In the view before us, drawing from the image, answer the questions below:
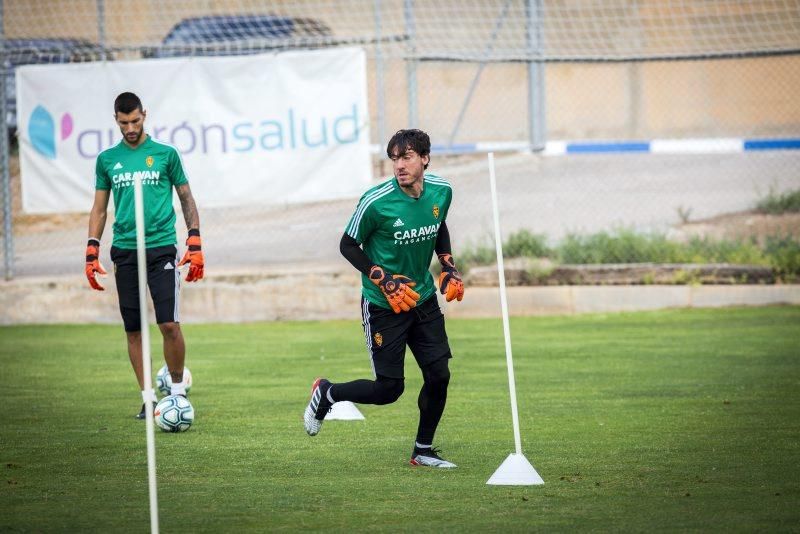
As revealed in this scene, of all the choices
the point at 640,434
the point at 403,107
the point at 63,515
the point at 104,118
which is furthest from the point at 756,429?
the point at 403,107

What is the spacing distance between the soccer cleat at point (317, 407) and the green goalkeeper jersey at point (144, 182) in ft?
6.78

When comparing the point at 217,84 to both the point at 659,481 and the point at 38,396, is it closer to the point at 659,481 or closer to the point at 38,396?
the point at 38,396

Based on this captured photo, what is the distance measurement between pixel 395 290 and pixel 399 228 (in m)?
0.38

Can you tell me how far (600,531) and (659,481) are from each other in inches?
46.8

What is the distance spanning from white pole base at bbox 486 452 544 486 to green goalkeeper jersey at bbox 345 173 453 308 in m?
1.15

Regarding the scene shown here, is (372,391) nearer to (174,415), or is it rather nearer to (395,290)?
(395,290)

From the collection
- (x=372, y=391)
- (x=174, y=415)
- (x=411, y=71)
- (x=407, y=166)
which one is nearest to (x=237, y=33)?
(x=411, y=71)

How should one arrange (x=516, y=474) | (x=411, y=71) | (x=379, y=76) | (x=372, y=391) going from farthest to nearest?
1. (x=379, y=76)
2. (x=411, y=71)
3. (x=372, y=391)
4. (x=516, y=474)

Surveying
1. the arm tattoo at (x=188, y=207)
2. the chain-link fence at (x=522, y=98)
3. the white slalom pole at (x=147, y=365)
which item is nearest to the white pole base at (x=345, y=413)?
the arm tattoo at (x=188, y=207)

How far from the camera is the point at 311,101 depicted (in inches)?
600

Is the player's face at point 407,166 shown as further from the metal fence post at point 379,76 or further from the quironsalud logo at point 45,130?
the quironsalud logo at point 45,130

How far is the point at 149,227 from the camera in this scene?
953cm

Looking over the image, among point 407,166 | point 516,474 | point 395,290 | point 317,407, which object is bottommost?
point 516,474

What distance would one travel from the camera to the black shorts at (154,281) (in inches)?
375
